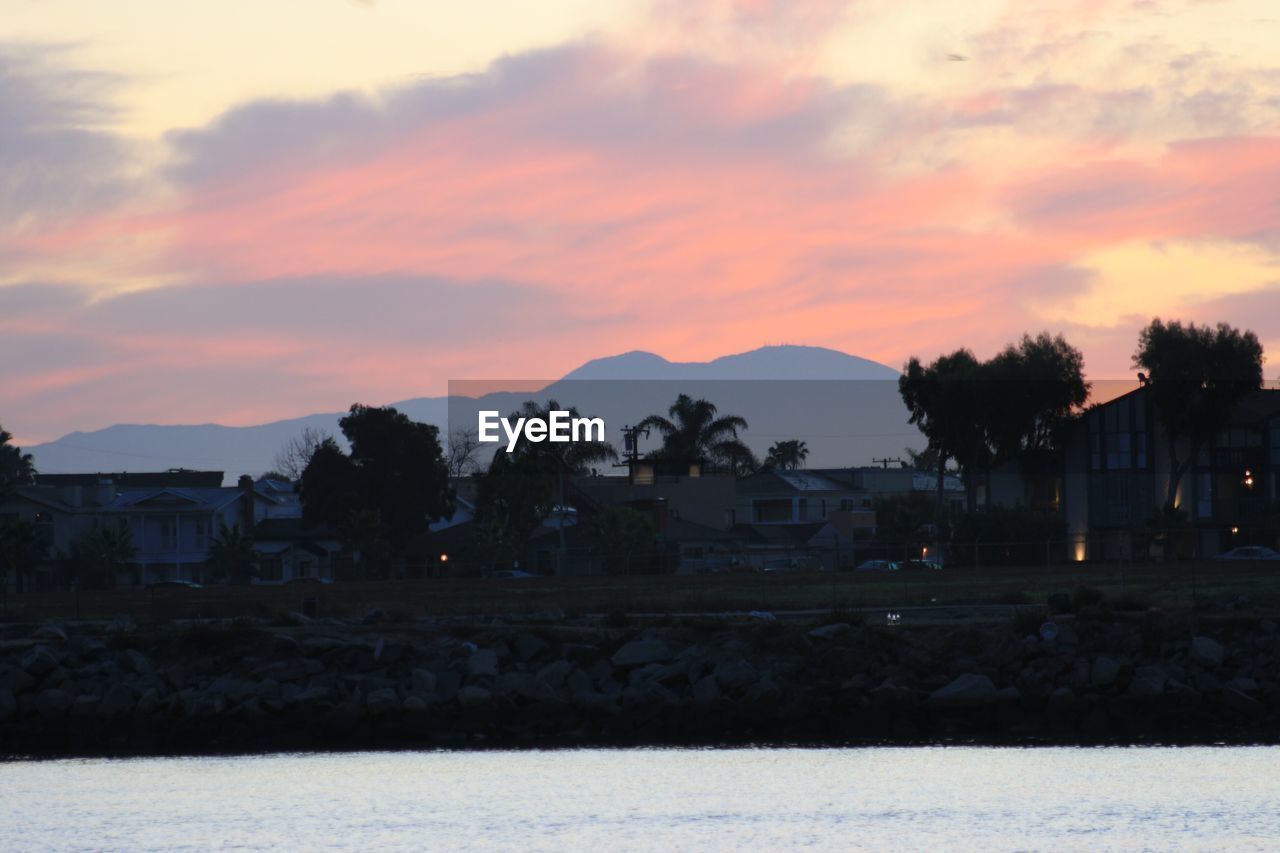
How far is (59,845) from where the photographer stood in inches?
1207

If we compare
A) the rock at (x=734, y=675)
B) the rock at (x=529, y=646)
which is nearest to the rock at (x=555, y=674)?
the rock at (x=529, y=646)

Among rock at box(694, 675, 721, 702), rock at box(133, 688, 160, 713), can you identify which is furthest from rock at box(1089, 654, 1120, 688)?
rock at box(133, 688, 160, 713)

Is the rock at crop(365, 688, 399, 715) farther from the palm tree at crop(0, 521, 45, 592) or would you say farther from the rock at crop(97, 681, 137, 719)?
the palm tree at crop(0, 521, 45, 592)

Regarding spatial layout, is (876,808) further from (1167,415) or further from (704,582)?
(1167,415)

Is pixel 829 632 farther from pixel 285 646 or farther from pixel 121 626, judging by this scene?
pixel 121 626

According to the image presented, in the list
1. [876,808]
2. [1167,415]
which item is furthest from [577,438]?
[876,808]

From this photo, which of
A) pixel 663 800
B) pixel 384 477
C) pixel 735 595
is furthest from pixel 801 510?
pixel 663 800

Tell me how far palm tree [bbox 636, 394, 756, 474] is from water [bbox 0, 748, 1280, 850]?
353ft

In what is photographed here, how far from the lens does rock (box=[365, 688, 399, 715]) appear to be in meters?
43.4

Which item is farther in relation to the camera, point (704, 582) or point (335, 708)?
point (704, 582)

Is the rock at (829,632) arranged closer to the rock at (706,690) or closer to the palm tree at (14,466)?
the rock at (706,690)

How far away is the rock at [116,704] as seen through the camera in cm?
4425

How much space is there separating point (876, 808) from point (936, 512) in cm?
9020

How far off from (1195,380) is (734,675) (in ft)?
235
